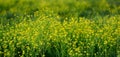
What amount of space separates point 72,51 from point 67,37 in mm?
874

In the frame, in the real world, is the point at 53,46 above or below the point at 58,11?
below

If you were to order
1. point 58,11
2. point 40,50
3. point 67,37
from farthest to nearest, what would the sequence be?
point 58,11 → point 67,37 → point 40,50

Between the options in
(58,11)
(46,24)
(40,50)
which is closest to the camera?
(40,50)

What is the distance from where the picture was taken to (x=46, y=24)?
23.8 ft

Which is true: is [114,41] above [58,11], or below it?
below

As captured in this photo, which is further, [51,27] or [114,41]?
[51,27]

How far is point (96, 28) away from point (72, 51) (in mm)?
1745

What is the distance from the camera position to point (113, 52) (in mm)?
6395

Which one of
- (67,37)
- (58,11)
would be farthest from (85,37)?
(58,11)

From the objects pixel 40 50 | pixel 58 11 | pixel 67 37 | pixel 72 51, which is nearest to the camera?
pixel 72 51

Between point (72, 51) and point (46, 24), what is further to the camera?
point (46, 24)

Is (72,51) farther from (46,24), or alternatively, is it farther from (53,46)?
(46,24)

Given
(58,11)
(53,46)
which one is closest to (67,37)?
(53,46)

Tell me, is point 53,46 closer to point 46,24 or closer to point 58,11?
point 46,24
